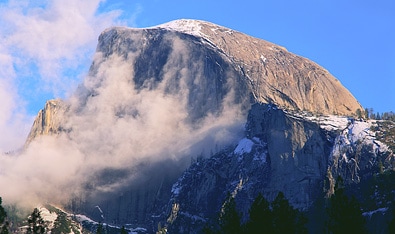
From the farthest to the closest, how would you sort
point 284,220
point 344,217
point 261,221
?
point 261,221, point 284,220, point 344,217

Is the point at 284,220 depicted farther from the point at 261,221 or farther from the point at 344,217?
the point at 344,217

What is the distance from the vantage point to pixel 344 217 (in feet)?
625

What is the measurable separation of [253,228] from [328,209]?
18.4 metres

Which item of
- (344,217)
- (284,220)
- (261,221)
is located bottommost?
(261,221)

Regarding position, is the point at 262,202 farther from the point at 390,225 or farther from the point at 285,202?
the point at 390,225

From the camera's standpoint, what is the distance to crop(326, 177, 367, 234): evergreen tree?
189625mm

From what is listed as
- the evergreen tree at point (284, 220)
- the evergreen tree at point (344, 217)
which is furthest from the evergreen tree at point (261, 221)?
the evergreen tree at point (344, 217)

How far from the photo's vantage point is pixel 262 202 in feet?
655

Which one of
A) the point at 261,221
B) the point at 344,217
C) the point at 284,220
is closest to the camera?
the point at 344,217

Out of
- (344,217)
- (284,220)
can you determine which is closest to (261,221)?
(284,220)

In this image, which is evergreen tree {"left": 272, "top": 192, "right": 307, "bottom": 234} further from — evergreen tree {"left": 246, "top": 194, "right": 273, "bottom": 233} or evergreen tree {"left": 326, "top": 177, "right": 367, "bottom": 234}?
evergreen tree {"left": 326, "top": 177, "right": 367, "bottom": 234}

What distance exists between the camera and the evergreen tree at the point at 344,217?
190 meters

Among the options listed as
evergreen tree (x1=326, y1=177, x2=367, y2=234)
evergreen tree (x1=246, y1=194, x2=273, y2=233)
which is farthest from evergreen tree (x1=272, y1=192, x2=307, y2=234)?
evergreen tree (x1=326, y1=177, x2=367, y2=234)

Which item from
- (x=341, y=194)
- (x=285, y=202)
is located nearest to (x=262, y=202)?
(x=285, y=202)
